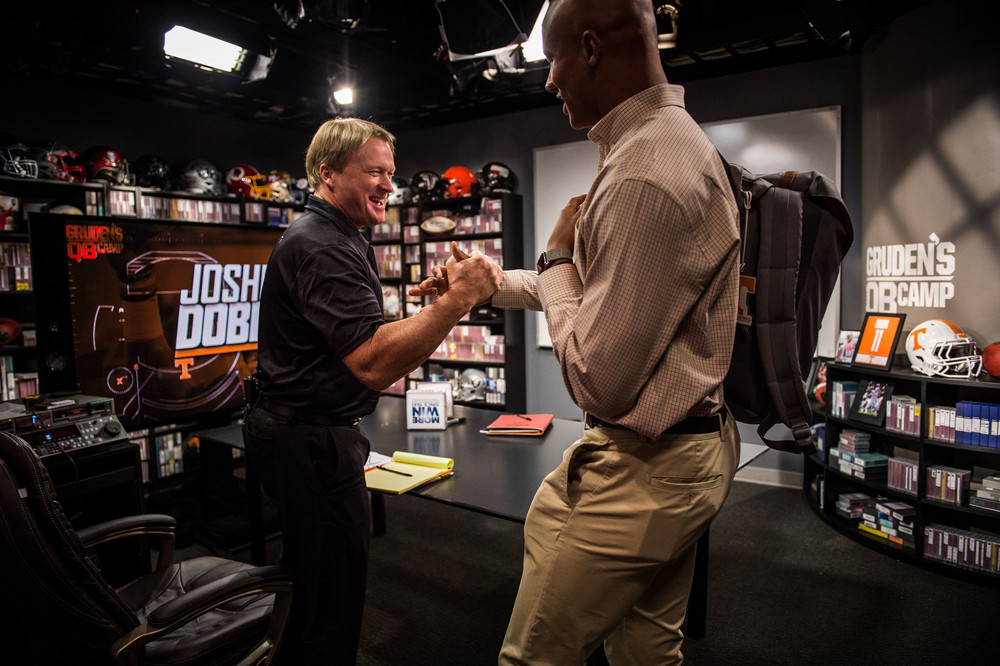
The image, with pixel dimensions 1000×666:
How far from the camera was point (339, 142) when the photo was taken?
190 cm

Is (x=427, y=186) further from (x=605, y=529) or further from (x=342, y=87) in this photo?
(x=605, y=529)

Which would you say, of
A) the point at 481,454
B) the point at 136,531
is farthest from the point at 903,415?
the point at 136,531

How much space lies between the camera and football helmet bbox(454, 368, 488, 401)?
588cm

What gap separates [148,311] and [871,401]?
4.13 metres

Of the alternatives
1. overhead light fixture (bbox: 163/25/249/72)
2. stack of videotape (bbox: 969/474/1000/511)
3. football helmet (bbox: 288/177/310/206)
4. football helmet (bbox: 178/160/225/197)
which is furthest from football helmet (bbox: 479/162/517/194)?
stack of videotape (bbox: 969/474/1000/511)

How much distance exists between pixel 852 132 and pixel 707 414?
4.32 meters

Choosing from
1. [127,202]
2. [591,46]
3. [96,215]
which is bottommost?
[591,46]

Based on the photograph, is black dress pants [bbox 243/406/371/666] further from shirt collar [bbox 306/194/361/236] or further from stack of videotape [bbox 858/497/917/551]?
stack of videotape [bbox 858/497/917/551]

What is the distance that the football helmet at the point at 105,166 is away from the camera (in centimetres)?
480

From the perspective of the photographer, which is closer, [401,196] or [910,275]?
[910,275]

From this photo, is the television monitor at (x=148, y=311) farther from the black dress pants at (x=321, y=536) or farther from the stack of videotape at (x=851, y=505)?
the stack of videotape at (x=851, y=505)

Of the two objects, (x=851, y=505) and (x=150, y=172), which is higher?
(x=150, y=172)

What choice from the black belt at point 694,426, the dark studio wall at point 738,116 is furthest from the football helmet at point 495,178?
the black belt at point 694,426

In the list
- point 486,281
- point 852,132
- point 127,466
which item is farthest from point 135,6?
point 852,132
